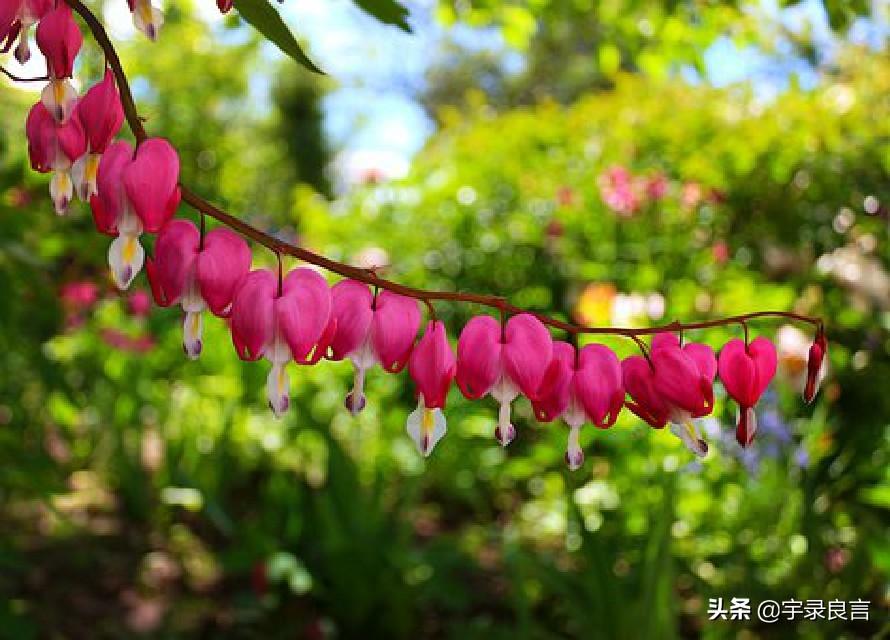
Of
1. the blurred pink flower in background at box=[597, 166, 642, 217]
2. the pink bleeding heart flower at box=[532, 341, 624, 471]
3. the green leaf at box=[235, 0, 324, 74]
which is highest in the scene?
the blurred pink flower in background at box=[597, 166, 642, 217]

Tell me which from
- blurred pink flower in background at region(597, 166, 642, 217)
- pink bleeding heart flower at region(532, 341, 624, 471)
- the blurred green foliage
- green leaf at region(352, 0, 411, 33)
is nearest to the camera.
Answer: pink bleeding heart flower at region(532, 341, 624, 471)

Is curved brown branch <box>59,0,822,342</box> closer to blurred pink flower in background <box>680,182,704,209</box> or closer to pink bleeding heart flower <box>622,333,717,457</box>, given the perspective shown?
pink bleeding heart flower <box>622,333,717,457</box>

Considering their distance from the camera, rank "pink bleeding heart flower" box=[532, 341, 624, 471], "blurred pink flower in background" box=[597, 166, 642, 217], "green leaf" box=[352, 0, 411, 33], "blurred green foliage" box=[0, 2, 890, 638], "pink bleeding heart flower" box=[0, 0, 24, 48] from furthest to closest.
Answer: "blurred pink flower in background" box=[597, 166, 642, 217]
"blurred green foliage" box=[0, 2, 890, 638]
"green leaf" box=[352, 0, 411, 33]
"pink bleeding heart flower" box=[532, 341, 624, 471]
"pink bleeding heart flower" box=[0, 0, 24, 48]

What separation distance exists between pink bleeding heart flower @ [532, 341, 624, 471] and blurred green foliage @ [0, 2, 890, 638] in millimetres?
882

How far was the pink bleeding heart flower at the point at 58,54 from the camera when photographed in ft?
1.84

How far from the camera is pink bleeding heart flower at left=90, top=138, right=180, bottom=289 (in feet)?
1.83

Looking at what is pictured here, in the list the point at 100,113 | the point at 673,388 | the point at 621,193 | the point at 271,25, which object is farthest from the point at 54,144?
the point at 621,193

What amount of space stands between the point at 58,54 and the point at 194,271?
0.14 m

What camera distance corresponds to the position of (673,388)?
627 millimetres

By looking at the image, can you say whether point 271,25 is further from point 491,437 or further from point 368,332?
point 491,437

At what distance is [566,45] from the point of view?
18484mm

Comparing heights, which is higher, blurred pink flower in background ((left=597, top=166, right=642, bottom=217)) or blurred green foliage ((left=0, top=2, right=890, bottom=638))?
blurred pink flower in background ((left=597, top=166, right=642, bottom=217))

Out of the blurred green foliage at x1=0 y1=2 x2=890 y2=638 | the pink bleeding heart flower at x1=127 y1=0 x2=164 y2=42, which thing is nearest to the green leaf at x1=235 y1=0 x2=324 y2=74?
the pink bleeding heart flower at x1=127 y1=0 x2=164 y2=42

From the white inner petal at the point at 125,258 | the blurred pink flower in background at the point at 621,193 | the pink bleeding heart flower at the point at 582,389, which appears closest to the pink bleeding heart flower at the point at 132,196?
the white inner petal at the point at 125,258
